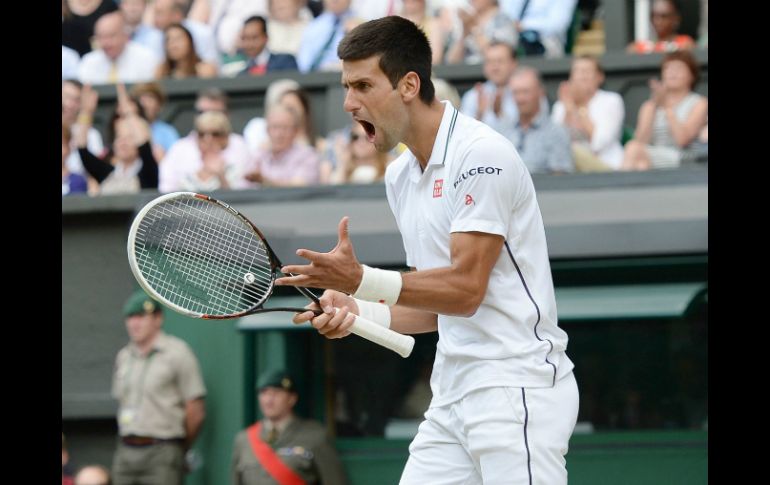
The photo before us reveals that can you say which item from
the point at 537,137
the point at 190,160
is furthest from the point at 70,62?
the point at 537,137

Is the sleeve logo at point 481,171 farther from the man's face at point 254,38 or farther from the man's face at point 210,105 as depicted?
the man's face at point 254,38

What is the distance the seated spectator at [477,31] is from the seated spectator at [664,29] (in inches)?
34.6

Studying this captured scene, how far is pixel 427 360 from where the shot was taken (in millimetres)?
8320

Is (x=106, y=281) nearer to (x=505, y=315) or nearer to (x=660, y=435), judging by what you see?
(x=660, y=435)

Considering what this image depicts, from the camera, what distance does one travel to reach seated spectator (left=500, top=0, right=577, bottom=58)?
9.45 metres

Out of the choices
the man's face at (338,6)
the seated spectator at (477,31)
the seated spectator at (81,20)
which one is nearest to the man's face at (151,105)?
the seated spectator at (81,20)

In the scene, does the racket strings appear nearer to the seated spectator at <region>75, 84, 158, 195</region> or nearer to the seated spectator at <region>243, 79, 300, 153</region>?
the seated spectator at <region>243, 79, 300, 153</region>

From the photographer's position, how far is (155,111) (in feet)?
32.6

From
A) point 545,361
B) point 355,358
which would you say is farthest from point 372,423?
point 545,361

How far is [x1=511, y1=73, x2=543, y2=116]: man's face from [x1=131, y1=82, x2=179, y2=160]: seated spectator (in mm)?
2615

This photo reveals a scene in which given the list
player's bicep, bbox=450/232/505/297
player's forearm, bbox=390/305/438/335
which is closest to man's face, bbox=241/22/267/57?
player's forearm, bbox=390/305/438/335

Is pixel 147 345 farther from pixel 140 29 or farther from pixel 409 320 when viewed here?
pixel 409 320
